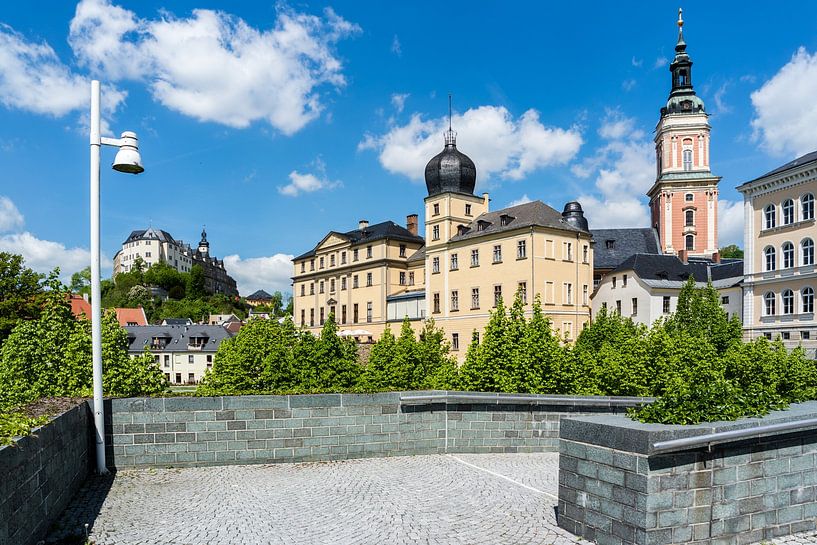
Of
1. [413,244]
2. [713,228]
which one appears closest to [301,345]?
[413,244]

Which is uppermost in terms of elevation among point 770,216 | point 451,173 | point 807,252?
point 451,173

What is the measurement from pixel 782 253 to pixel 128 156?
147 feet

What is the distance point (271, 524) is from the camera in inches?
271

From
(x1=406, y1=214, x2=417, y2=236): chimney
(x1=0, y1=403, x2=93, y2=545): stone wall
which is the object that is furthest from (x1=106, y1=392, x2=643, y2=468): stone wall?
(x1=406, y1=214, x2=417, y2=236): chimney

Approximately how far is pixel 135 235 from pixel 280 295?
50044mm

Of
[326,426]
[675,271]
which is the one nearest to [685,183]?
[675,271]

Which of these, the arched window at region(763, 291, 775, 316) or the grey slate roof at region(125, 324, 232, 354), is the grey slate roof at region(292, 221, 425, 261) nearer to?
the grey slate roof at region(125, 324, 232, 354)

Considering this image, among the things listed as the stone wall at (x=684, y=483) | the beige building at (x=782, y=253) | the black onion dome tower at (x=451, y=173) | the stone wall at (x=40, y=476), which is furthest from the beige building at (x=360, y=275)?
the stone wall at (x=684, y=483)

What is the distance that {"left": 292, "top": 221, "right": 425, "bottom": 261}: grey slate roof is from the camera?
64.7m

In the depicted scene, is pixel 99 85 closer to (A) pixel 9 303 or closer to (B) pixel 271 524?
(B) pixel 271 524

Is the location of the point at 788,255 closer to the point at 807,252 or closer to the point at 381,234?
the point at 807,252

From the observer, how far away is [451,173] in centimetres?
5575

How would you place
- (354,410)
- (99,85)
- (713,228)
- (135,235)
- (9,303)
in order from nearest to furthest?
(99,85), (354,410), (9,303), (713,228), (135,235)

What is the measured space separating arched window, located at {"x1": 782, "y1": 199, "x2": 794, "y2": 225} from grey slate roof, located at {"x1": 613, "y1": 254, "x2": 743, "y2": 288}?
9.58m
